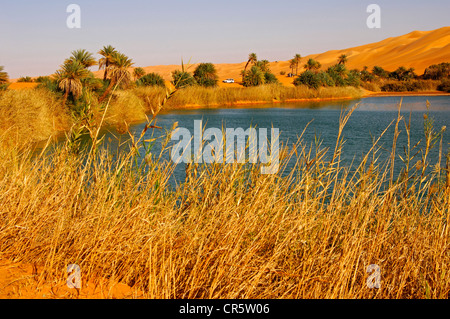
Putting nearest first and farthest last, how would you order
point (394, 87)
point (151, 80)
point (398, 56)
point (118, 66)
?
point (118, 66)
point (151, 80)
point (394, 87)
point (398, 56)

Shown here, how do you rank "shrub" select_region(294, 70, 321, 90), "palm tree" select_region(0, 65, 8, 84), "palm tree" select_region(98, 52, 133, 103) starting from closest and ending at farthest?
"palm tree" select_region(0, 65, 8, 84) → "palm tree" select_region(98, 52, 133, 103) → "shrub" select_region(294, 70, 321, 90)

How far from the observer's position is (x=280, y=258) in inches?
109

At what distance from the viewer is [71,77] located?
21.9 meters

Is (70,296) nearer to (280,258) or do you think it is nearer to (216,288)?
(216,288)

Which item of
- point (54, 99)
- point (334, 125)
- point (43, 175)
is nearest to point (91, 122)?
point (43, 175)

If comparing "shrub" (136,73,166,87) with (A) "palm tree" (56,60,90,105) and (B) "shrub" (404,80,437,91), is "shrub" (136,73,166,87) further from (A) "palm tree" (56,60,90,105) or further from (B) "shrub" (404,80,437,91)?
(B) "shrub" (404,80,437,91)

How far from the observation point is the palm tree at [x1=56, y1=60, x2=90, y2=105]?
21.7 meters

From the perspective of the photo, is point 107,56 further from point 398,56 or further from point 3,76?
point 398,56

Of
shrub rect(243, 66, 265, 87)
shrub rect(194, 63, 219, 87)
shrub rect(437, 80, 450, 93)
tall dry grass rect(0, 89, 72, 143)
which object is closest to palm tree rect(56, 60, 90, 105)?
tall dry grass rect(0, 89, 72, 143)

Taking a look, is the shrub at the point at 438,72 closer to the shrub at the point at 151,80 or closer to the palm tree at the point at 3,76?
the shrub at the point at 151,80

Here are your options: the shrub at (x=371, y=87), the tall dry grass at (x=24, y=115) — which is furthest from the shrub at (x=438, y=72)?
the tall dry grass at (x=24, y=115)

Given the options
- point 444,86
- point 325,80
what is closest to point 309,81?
point 325,80
